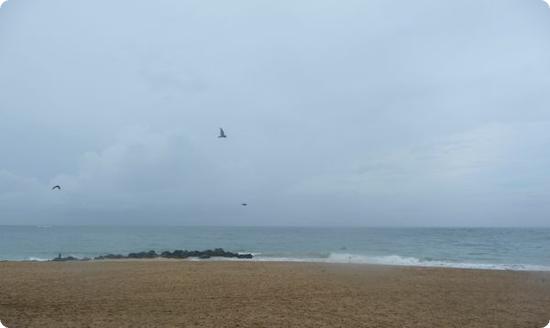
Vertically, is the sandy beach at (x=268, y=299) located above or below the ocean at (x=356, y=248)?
above

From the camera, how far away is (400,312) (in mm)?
9398

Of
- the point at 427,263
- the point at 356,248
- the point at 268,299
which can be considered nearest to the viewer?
the point at 268,299

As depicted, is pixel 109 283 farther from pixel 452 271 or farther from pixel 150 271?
pixel 452 271

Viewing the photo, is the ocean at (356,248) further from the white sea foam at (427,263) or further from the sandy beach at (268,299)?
the sandy beach at (268,299)

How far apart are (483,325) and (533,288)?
642cm

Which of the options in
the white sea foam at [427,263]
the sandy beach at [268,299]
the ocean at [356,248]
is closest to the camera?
the sandy beach at [268,299]

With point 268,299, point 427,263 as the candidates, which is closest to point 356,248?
point 427,263

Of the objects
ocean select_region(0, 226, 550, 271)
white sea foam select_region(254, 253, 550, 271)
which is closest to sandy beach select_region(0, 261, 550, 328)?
white sea foam select_region(254, 253, 550, 271)

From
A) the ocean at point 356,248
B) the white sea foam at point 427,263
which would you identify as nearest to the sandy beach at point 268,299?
the white sea foam at point 427,263

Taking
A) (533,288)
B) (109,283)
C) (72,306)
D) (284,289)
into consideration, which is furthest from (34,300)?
(533,288)

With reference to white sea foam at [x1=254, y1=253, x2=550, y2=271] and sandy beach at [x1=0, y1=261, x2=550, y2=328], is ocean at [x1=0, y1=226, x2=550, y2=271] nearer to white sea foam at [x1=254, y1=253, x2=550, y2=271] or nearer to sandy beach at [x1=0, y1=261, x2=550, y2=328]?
white sea foam at [x1=254, y1=253, x2=550, y2=271]

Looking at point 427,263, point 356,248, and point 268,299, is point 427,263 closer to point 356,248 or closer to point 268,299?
point 356,248

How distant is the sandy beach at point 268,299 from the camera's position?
8.48 metres

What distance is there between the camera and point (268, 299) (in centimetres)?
1062
